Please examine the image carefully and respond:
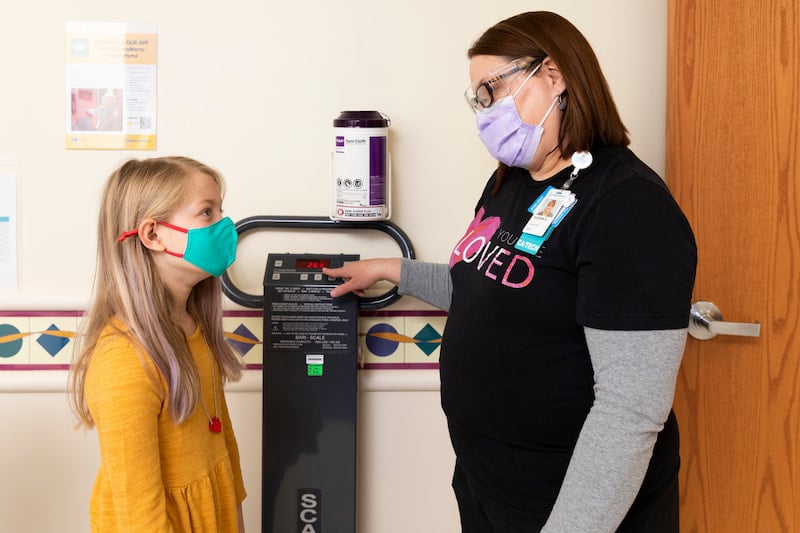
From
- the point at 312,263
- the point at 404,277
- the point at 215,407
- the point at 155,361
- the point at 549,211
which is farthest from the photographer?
the point at 312,263

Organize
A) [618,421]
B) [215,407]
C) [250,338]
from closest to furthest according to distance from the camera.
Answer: [618,421]
[215,407]
[250,338]

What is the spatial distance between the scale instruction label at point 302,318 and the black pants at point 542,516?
1.75 feet

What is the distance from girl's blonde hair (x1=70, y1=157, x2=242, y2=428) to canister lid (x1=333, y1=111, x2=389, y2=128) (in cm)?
43

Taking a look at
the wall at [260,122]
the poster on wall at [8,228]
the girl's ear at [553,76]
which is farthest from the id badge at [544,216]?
the poster on wall at [8,228]

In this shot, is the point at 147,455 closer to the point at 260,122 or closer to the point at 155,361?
the point at 155,361

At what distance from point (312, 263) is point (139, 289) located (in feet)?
1.69

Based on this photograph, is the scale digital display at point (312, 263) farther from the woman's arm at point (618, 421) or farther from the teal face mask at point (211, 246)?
the woman's arm at point (618, 421)

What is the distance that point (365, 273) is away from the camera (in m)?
1.74

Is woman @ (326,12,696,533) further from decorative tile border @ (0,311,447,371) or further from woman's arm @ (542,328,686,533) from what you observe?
decorative tile border @ (0,311,447,371)

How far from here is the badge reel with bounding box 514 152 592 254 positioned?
115cm

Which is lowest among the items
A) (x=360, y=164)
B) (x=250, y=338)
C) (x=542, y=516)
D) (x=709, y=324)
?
(x=542, y=516)

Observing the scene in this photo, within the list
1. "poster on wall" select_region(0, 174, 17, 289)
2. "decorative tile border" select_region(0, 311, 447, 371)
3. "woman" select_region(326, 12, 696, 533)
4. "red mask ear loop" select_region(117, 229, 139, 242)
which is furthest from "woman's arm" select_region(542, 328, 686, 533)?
"poster on wall" select_region(0, 174, 17, 289)

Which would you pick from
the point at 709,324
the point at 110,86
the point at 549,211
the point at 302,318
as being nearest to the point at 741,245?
the point at 709,324

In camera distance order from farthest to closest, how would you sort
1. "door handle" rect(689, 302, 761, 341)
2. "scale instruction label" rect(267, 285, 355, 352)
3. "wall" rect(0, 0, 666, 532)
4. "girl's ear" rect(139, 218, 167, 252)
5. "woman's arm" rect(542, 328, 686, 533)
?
"wall" rect(0, 0, 666, 532) → "scale instruction label" rect(267, 285, 355, 352) → "door handle" rect(689, 302, 761, 341) → "girl's ear" rect(139, 218, 167, 252) → "woman's arm" rect(542, 328, 686, 533)
